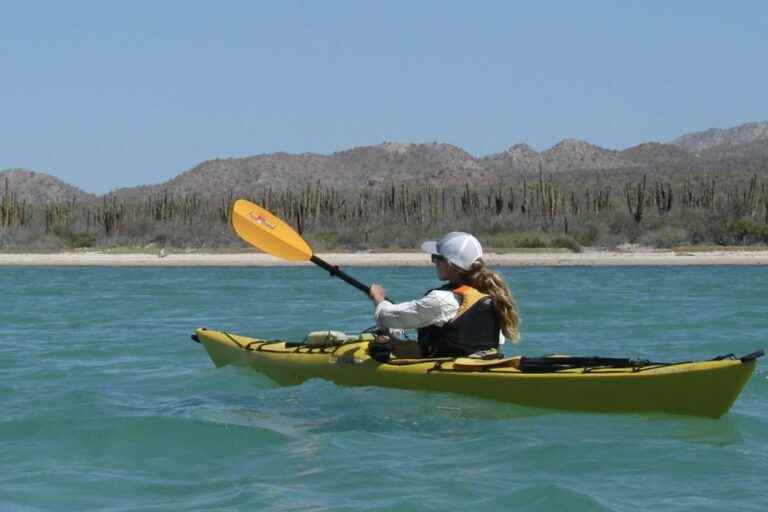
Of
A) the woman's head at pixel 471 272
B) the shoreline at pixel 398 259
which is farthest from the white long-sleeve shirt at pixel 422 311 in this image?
the shoreline at pixel 398 259

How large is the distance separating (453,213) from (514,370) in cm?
3793

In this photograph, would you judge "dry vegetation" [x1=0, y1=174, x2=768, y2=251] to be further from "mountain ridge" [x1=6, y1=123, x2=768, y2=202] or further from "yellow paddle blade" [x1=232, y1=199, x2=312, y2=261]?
"mountain ridge" [x1=6, y1=123, x2=768, y2=202]

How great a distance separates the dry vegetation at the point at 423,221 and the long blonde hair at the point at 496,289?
28.0m

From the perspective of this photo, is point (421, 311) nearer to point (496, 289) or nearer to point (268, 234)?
point (496, 289)

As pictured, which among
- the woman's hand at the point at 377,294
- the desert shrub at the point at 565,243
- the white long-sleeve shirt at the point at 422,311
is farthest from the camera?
→ the desert shrub at the point at 565,243

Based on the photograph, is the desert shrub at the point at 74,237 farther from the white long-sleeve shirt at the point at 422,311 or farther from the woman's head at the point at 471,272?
the woman's head at the point at 471,272

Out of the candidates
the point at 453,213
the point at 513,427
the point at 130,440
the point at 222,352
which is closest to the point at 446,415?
the point at 513,427

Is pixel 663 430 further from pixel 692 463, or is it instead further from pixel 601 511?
pixel 601 511

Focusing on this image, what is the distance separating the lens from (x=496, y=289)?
6.97 meters

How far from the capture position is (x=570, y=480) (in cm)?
571

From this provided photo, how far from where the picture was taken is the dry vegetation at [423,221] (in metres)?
36.5

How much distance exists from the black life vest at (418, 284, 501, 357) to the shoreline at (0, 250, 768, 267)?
23828mm

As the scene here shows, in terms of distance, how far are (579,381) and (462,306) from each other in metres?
0.75

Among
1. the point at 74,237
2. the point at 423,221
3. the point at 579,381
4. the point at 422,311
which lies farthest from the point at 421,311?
the point at 423,221
